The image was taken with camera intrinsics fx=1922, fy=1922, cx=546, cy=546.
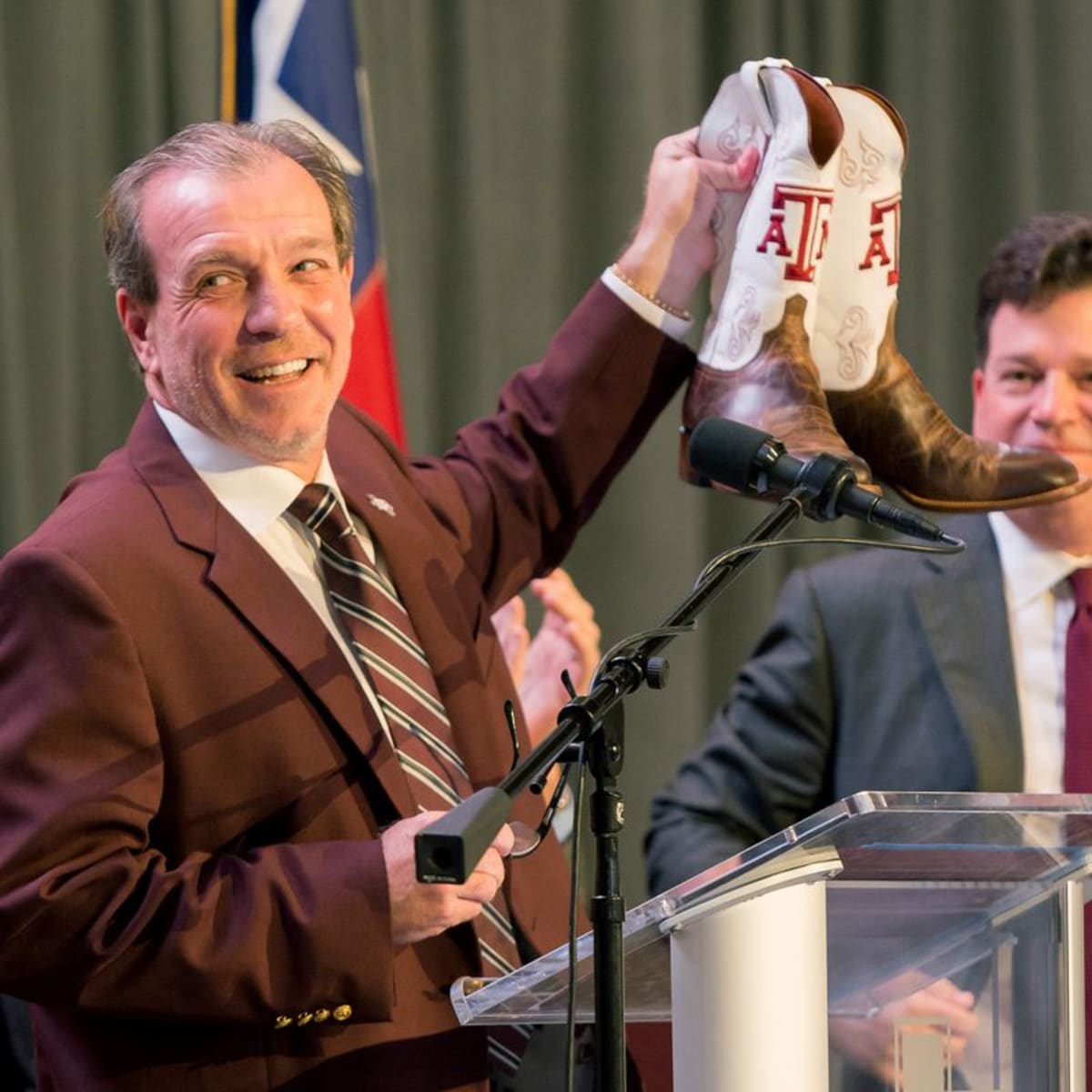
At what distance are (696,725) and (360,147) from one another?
1489 millimetres

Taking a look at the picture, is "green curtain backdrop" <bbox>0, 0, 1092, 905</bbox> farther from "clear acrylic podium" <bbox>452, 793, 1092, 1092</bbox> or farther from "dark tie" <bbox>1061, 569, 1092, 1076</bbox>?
"clear acrylic podium" <bbox>452, 793, 1092, 1092</bbox>

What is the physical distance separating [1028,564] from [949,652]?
150mm

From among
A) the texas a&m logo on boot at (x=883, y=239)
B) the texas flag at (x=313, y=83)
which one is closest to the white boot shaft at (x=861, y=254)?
the texas a&m logo on boot at (x=883, y=239)

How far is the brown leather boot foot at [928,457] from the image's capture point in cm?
191

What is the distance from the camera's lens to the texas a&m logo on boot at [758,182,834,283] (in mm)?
1829


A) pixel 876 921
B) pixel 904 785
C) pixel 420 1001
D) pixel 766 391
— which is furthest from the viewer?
pixel 904 785

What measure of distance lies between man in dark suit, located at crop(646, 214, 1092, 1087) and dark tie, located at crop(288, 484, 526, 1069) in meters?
0.62

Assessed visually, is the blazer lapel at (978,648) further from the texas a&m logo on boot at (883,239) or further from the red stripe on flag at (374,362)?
the red stripe on flag at (374,362)

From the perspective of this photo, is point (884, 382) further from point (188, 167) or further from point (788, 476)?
point (188, 167)

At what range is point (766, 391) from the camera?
72.5 inches

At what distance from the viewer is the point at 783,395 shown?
1.83 m

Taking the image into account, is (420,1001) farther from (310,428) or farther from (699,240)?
(699,240)

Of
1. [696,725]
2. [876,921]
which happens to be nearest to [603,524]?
[696,725]

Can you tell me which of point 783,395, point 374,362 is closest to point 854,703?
point 783,395
